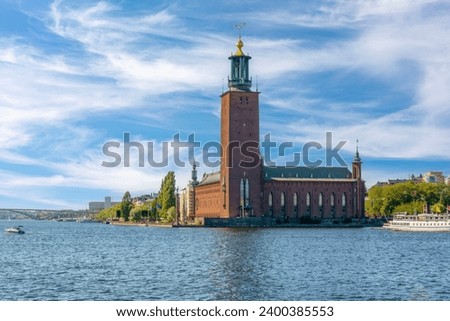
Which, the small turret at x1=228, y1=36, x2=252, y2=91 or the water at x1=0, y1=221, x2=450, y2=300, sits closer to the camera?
the water at x1=0, y1=221, x2=450, y2=300

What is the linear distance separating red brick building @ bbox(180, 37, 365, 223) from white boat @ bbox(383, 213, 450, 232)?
1636 centimetres

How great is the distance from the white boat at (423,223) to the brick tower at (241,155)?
63.2 feet

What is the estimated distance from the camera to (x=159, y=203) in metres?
126

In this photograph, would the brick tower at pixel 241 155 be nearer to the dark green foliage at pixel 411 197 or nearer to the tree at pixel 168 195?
the tree at pixel 168 195

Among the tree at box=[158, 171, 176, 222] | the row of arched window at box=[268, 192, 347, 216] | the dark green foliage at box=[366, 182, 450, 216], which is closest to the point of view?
the dark green foliage at box=[366, 182, 450, 216]

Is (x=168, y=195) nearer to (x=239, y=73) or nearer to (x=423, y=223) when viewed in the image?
(x=239, y=73)

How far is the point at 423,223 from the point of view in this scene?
89.9 m

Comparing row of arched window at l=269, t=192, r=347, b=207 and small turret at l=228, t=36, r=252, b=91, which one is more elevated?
small turret at l=228, t=36, r=252, b=91

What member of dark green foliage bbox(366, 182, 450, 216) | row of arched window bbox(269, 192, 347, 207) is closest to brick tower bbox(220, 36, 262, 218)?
row of arched window bbox(269, 192, 347, 207)

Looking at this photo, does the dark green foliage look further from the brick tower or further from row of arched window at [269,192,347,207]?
the brick tower

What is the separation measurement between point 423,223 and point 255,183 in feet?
82.8

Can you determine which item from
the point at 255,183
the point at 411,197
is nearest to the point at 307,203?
the point at 255,183

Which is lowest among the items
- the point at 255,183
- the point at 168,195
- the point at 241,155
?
the point at 168,195

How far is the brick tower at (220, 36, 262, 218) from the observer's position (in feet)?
340
